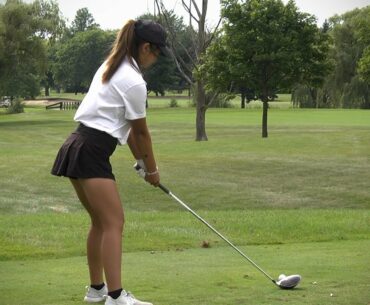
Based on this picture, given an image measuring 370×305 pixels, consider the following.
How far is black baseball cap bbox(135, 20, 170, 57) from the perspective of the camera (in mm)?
5121

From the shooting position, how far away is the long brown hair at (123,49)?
5031 mm

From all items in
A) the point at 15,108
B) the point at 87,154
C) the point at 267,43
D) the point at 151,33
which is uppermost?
the point at 267,43

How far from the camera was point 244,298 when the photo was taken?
18.0 feet

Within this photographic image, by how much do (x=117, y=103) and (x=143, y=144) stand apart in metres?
0.36

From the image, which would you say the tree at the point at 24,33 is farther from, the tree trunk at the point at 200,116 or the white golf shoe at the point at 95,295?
the white golf shoe at the point at 95,295

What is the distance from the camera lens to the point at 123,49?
5.09 metres

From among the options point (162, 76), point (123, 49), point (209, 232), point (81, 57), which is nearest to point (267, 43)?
point (209, 232)

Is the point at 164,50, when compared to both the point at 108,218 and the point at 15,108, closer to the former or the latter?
the point at 108,218

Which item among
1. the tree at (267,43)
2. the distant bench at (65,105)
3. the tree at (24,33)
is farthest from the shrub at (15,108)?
the tree at (267,43)

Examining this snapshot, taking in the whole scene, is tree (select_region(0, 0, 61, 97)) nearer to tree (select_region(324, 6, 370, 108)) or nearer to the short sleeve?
tree (select_region(324, 6, 370, 108))

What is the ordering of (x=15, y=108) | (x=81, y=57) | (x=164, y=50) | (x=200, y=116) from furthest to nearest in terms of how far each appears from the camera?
(x=81, y=57) → (x=15, y=108) → (x=200, y=116) → (x=164, y=50)

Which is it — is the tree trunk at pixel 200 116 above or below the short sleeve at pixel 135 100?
below

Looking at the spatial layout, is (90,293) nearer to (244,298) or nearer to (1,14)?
(244,298)

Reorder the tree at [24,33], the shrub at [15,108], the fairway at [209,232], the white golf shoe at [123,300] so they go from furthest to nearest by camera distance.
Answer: the shrub at [15,108] → the tree at [24,33] → the fairway at [209,232] → the white golf shoe at [123,300]
